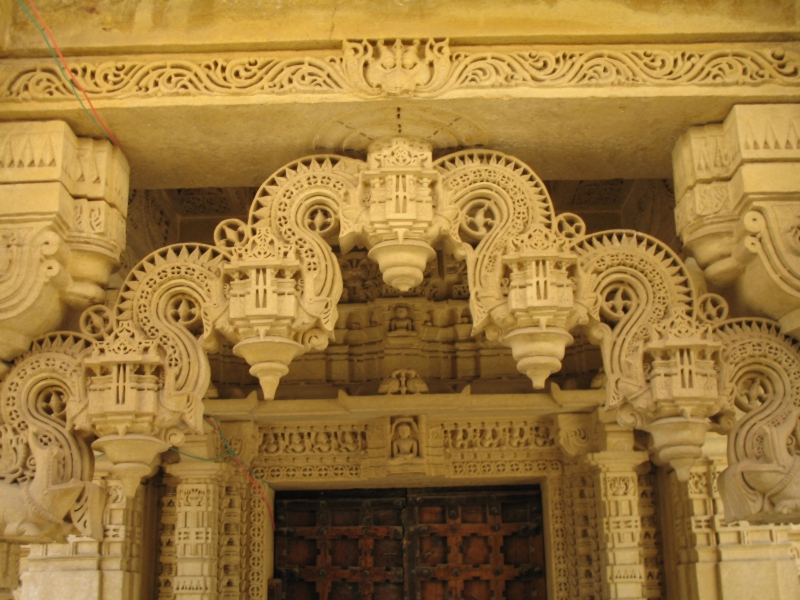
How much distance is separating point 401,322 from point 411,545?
1.49m

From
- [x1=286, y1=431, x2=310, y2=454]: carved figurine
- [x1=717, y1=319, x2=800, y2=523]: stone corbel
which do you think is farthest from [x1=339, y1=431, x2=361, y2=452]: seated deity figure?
[x1=717, y1=319, x2=800, y2=523]: stone corbel

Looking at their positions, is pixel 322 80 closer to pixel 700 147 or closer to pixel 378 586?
pixel 700 147

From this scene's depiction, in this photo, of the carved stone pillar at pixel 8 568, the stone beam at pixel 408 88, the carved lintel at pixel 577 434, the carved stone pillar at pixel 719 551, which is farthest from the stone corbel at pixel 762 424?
the carved stone pillar at pixel 8 568

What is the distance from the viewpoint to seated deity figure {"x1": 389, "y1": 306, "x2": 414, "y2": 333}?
6055 mm

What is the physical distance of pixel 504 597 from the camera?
5.96 m

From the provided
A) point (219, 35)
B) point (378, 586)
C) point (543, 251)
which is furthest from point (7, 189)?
point (378, 586)

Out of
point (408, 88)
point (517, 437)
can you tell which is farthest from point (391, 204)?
point (517, 437)

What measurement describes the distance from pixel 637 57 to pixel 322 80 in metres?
1.43

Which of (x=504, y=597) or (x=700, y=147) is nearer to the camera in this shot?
(x=700, y=147)

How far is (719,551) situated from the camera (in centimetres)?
520

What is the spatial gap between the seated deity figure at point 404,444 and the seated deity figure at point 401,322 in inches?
26.0

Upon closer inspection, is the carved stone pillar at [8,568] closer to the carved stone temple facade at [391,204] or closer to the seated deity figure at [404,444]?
the carved stone temple facade at [391,204]

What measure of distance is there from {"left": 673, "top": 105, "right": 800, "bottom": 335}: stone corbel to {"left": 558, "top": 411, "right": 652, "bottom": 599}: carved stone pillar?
5.50 ft

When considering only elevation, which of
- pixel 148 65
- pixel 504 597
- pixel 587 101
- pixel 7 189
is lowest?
pixel 504 597
